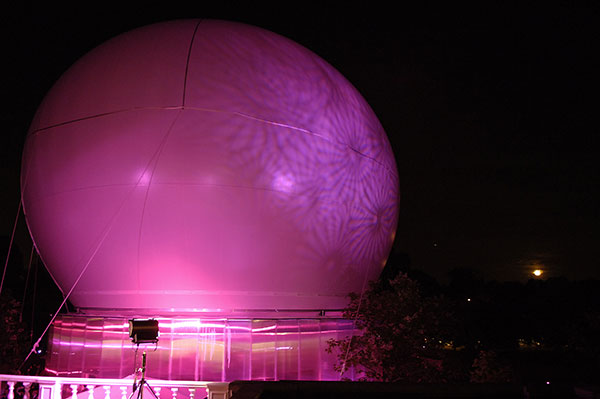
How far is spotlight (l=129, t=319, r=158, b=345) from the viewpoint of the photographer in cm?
646

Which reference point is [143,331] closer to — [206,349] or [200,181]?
[206,349]

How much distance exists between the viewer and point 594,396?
4676 millimetres

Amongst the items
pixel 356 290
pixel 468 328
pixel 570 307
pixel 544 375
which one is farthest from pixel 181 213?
pixel 570 307

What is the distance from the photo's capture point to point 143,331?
6.48 metres

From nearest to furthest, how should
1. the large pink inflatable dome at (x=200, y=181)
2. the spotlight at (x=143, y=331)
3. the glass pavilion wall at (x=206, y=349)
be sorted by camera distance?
the spotlight at (x=143, y=331) < the large pink inflatable dome at (x=200, y=181) < the glass pavilion wall at (x=206, y=349)

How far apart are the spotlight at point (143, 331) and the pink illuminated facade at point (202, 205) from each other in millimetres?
1569

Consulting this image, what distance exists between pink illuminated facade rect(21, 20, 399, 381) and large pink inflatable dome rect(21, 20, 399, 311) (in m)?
0.02

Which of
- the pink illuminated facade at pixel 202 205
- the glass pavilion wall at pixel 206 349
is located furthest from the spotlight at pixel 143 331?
the glass pavilion wall at pixel 206 349

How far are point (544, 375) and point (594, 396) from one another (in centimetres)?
53

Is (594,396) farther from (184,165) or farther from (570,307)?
(570,307)

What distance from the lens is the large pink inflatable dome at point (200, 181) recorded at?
7.90 m

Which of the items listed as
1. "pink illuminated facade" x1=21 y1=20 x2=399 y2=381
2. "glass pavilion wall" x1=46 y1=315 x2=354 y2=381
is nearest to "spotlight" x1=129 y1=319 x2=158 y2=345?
"pink illuminated facade" x1=21 y1=20 x2=399 y2=381

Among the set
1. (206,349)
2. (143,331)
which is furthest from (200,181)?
(206,349)

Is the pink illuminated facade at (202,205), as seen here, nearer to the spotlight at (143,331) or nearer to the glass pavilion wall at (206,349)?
the glass pavilion wall at (206,349)
